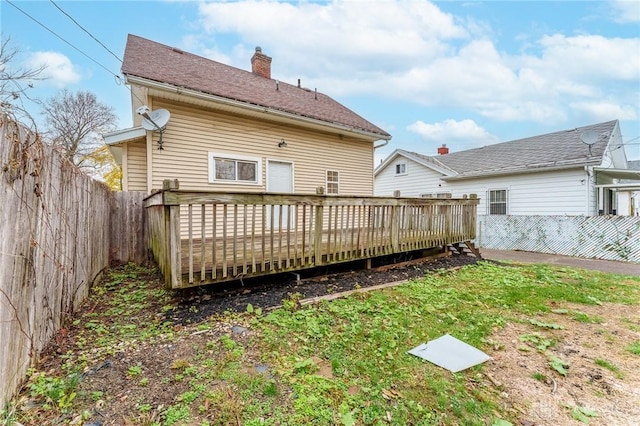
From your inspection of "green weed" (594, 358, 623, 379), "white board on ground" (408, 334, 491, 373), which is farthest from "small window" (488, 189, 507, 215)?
"white board on ground" (408, 334, 491, 373)

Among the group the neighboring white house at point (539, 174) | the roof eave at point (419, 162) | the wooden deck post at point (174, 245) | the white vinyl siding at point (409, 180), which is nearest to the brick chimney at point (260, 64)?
the roof eave at point (419, 162)

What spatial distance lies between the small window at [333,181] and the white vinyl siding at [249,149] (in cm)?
16

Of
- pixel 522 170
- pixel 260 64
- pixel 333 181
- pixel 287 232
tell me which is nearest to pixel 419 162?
pixel 522 170

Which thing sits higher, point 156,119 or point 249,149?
point 156,119

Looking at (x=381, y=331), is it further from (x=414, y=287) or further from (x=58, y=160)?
(x=58, y=160)

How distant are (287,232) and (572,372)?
3100mm

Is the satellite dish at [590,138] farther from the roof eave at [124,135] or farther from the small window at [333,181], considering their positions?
the roof eave at [124,135]

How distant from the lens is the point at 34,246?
2.18 m

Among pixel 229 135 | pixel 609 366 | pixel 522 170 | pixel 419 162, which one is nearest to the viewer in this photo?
pixel 609 366

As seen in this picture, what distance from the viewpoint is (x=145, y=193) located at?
631 centimetres

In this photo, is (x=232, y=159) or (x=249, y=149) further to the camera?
(x=249, y=149)

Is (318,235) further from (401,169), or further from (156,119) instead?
(401,169)

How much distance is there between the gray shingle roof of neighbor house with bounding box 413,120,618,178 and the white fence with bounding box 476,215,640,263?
74.0 inches

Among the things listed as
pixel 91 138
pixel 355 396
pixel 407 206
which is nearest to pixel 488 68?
pixel 407 206
